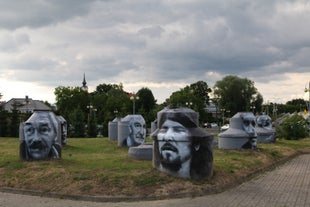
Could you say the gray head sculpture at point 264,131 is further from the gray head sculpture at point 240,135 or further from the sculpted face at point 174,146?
the sculpted face at point 174,146

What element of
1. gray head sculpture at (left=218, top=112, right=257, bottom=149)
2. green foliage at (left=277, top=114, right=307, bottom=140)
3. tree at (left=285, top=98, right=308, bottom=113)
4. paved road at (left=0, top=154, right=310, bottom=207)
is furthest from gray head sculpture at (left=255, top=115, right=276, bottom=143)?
tree at (left=285, top=98, right=308, bottom=113)

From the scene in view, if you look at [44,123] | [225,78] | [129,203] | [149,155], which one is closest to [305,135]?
[149,155]

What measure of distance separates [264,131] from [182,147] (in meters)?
21.2

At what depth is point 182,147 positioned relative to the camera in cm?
1409

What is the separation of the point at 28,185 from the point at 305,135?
35055 millimetres

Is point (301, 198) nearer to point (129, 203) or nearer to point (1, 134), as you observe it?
point (129, 203)

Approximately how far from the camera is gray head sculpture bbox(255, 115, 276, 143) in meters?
33.5

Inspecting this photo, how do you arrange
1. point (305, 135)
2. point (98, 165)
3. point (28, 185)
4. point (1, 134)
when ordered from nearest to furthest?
point (28, 185), point (98, 165), point (305, 135), point (1, 134)

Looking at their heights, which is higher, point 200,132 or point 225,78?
point 225,78

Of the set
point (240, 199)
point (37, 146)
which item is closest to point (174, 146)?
point (240, 199)

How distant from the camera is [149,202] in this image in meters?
12.4

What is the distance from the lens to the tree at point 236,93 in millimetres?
89500

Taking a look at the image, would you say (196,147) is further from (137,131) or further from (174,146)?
(137,131)

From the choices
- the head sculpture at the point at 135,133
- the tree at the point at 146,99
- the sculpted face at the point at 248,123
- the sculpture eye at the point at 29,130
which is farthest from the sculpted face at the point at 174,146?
the tree at the point at 146,99
